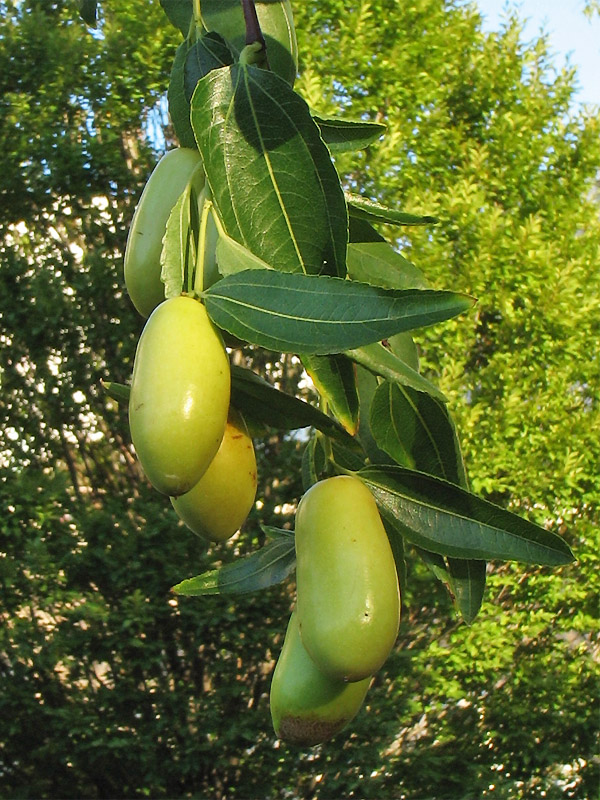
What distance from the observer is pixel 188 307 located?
482 millimetres

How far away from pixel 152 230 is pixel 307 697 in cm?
29

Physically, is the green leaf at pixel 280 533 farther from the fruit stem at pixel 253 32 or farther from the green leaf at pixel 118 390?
the fruit stem at pixel 253 32

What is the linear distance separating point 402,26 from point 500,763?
2404 mm

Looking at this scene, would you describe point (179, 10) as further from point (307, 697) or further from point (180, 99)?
point (307, 697)

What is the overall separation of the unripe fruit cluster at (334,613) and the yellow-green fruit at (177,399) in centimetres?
10

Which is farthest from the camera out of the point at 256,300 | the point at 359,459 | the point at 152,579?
the point at 152,579

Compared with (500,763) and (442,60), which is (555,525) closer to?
(500,763)

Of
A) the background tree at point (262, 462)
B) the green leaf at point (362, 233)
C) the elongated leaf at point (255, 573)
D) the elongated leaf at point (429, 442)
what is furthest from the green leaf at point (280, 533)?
the background tree at point (262, 462)

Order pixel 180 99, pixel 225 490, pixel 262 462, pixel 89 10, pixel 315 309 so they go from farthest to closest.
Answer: pixel 262 462
pixel 89 10
pixel 180 99
pixel 225 490
pixel 315 309

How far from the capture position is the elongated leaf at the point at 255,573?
655 millimetres

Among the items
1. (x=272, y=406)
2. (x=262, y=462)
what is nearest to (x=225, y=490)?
(x=272, y=406)

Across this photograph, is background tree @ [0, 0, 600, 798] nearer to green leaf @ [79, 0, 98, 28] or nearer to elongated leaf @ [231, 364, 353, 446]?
green leaf @ [79, 0, 98, 28]

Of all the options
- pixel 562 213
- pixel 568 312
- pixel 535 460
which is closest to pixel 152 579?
Answer: pixel 535 460

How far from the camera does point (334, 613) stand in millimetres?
488
